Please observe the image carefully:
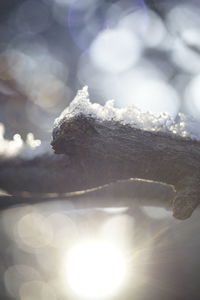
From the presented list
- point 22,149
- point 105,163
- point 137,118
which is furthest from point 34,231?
point 137,118

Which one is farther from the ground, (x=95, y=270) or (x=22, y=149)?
(x=22, y=149)

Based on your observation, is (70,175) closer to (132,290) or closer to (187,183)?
(187,183)

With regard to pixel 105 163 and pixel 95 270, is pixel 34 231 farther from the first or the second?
pixel 105 163

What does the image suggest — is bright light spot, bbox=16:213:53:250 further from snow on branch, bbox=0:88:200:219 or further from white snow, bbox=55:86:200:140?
white snow, bbox=55:86:200:140

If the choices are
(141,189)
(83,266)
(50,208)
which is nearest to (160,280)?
(83,266)

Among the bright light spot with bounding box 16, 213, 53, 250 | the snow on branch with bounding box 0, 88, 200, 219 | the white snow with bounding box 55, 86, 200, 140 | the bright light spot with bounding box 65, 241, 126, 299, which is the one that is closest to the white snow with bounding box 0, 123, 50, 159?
the snow on branch with bounding box 0, 88, 200, 219

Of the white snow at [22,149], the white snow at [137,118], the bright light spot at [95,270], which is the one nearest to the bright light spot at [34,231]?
the bright light spot at [95,270]

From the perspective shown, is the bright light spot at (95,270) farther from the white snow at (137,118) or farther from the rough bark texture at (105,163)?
the white snow at (137,118)
